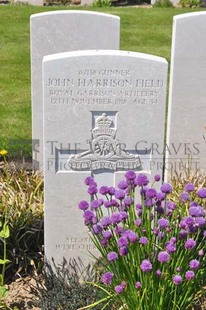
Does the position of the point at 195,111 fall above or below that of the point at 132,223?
above

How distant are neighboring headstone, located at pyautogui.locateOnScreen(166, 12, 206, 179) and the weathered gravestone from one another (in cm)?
139

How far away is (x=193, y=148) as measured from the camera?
5574 mm

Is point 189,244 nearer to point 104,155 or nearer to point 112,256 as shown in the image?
point 112,256

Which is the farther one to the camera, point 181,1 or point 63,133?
point 181,1

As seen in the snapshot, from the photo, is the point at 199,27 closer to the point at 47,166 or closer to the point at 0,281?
the point at 47,166

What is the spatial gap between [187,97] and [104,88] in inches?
67.2

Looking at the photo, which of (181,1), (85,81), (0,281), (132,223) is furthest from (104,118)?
(181,1)

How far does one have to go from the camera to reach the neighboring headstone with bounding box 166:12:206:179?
5.22 meters

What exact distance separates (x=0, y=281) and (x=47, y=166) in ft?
2.88

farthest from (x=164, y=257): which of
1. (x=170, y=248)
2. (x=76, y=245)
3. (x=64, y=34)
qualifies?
(x=64, y=34)

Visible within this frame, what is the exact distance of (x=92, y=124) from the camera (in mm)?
3945

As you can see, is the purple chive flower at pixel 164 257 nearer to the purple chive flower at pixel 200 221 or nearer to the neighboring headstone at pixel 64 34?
the purple chive flower at pixel 200 221

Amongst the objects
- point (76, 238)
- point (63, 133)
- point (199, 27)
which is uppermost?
point (199, 27)

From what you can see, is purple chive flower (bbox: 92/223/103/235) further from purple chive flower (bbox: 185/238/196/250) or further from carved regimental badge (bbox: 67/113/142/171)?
carved regimental badge (bbox: 67/113/142/171)
